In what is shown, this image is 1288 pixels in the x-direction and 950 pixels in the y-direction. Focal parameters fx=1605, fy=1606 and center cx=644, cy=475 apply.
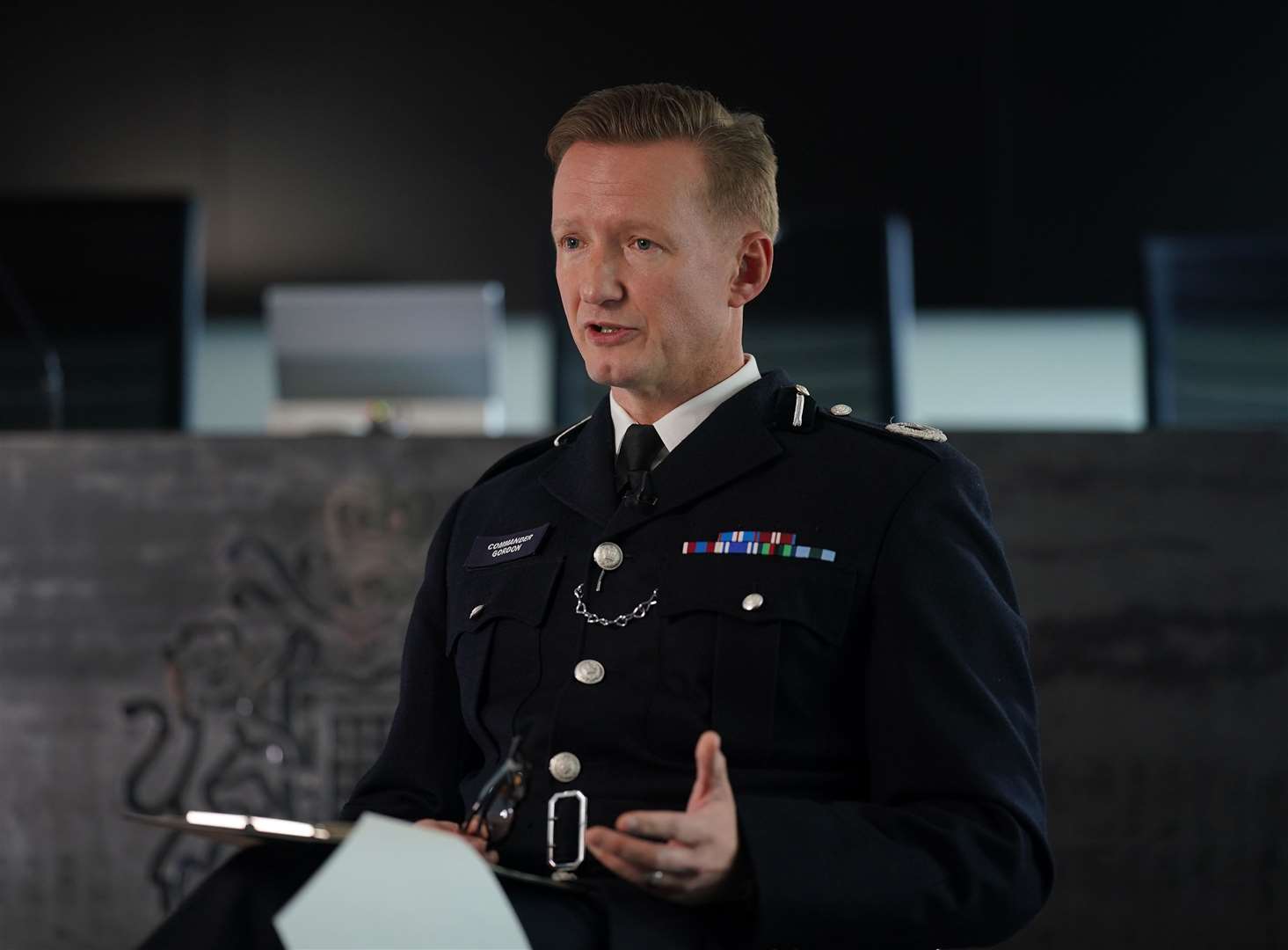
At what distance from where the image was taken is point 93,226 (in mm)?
3795

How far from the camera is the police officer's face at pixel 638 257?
1265 mm

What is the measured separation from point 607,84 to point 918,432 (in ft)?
12.0

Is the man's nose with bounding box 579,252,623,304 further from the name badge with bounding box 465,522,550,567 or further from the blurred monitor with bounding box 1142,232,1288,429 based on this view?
the blurred monitor with bounding box 1142,232,1288,429

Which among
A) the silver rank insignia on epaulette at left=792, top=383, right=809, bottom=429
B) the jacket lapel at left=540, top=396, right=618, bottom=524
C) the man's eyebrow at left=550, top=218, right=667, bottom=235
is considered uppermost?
the man's eyebrow at left=550, top=218, right=667, bottom=235

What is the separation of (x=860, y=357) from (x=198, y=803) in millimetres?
1752

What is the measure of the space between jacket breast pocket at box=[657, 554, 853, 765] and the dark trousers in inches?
5.4

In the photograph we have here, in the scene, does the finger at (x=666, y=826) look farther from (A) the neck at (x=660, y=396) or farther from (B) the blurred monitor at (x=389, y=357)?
(B) the blurred monitor at (x=389, y=357)

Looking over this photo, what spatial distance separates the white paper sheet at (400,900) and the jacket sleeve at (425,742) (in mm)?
417

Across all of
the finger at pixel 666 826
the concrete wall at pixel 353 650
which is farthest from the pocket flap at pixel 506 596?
the concrete wall at pixel 353 650

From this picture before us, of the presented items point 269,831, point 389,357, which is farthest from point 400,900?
point 389,357

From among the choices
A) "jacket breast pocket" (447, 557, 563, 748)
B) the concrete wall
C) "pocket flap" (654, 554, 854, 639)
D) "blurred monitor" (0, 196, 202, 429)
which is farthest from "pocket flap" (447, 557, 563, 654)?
"blurred monitor" (0, 196, 202, 429)

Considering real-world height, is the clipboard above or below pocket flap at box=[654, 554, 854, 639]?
below

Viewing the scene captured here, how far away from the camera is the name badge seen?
1338 millimetres

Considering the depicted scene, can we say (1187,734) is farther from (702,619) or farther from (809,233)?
(809,233)
